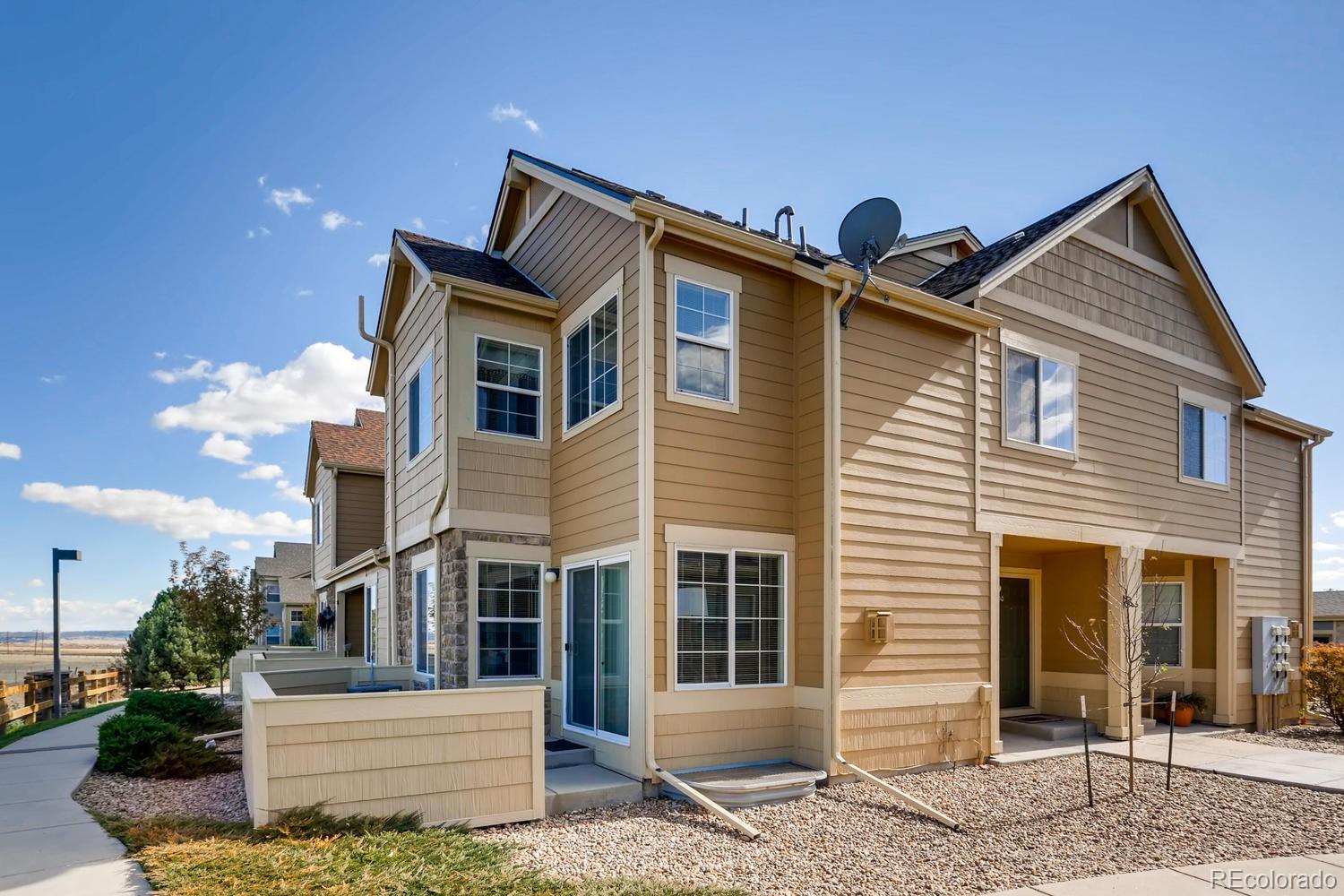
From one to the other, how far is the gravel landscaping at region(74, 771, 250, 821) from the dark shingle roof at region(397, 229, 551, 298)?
597 centimetres

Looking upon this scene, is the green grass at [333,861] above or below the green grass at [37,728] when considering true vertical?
above

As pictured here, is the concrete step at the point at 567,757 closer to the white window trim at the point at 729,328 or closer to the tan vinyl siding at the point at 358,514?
the white window trim at the point at 729,328

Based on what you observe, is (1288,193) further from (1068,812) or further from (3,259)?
(3,259)

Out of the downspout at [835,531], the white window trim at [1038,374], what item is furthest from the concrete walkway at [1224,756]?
the white window trim at [1038,374]

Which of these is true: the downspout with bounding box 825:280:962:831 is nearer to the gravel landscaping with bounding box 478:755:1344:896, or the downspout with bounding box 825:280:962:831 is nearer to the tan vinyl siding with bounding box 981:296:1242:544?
the gravel landscaping with bounding box 478:755:1344:896

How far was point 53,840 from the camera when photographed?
5.89 meters

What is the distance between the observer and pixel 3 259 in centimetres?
1421

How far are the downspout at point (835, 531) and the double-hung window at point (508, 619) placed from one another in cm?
357

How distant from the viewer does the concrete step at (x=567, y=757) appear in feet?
27.5

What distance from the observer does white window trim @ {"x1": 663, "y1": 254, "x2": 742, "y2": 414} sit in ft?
26.8

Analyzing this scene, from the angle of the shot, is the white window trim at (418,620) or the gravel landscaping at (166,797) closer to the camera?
the gravel landscaping at (166,797)

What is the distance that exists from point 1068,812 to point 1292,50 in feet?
30.1

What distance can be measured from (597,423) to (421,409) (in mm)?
3573

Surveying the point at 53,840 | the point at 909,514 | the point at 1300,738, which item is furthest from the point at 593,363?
the point at 1300,738
